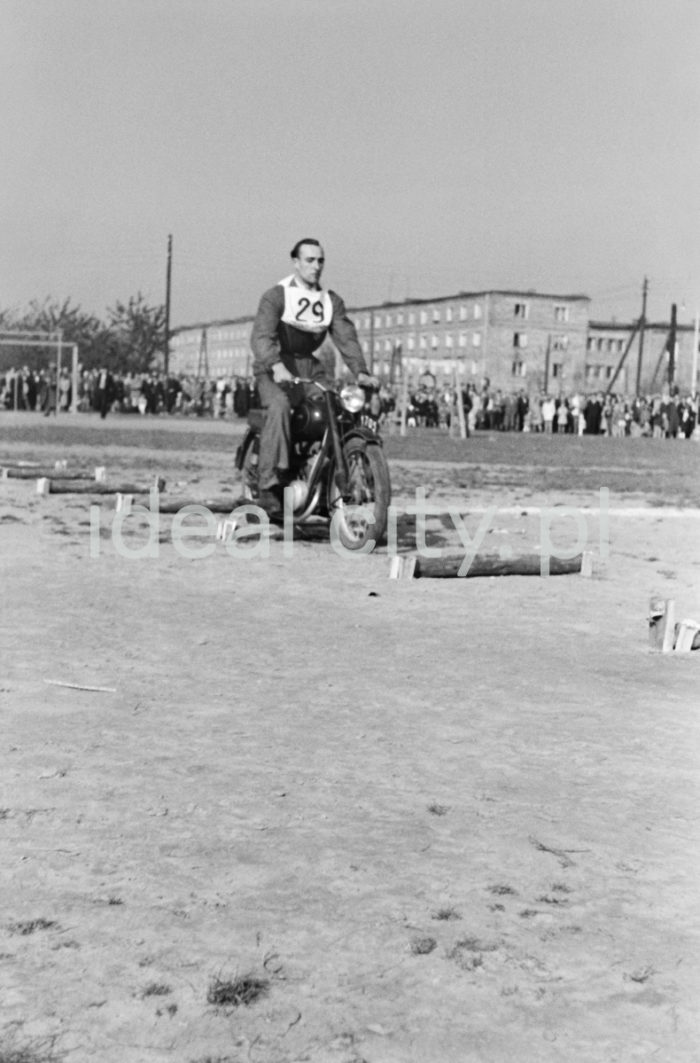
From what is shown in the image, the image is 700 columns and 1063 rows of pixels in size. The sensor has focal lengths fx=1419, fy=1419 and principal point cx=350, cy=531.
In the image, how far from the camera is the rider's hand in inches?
379

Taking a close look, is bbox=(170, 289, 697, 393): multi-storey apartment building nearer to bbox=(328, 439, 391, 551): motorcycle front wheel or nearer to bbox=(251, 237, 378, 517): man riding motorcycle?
bbox=(251, 237, 378, 517): man riding motorcycle

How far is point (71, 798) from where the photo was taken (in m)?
3.76

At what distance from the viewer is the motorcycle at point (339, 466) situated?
365 inches

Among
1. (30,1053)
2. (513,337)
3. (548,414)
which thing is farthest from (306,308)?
(513,337)

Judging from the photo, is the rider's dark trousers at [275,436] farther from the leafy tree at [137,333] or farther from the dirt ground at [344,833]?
the leafy tree at [137,333]

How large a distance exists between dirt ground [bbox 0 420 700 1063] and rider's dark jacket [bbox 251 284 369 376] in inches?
116

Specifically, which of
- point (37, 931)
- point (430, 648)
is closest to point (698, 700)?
point (430, 648)

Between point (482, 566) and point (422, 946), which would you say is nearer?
point (422, 946)

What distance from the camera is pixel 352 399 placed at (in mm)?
9562

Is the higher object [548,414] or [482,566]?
[548,414]

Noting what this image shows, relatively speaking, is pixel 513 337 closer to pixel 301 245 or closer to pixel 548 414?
pixel 548 414

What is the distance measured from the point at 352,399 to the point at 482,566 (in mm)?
1798

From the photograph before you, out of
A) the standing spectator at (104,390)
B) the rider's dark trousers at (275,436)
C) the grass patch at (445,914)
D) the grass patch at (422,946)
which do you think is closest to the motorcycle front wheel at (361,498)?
the rider's dark trousers at (275,436)

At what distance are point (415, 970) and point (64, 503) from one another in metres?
10.6
